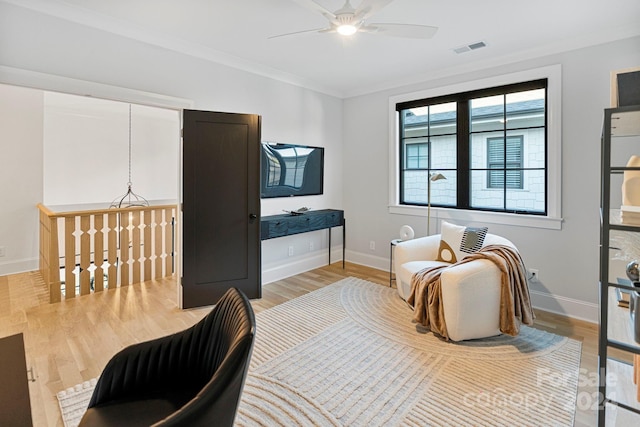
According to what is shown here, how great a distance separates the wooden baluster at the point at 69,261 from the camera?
3.72 m

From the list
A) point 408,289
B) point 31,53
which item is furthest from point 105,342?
point 408,289

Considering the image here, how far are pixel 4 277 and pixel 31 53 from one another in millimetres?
3373

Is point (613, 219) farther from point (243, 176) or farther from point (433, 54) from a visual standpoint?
point (243, 176)

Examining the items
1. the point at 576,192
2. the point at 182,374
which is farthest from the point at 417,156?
the point at 182,374

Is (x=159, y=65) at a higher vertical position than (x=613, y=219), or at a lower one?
higher

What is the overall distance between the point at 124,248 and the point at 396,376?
3625 mm

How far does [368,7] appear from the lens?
7.02 feet

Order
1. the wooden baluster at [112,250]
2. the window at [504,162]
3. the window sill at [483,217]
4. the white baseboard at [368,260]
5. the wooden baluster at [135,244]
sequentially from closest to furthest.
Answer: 1. the window sill at [483,217]
2. the window at [504,162]
3. the wooden baluster at [112,250]
4. the wooden baluster at [135,244]
5. the white baseboard at [368,260]

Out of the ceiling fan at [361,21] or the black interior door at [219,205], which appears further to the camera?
the black interior door at [219,205]

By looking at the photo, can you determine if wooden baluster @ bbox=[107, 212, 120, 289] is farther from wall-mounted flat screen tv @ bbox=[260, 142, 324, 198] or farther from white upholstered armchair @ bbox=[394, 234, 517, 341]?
white upholstered armchair @ bbox=[394, 234, 517, 341]

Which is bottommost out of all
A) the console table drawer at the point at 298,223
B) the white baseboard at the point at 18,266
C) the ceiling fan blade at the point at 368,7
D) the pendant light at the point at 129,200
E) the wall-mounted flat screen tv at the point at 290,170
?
the white baseboard at the point at 18,266

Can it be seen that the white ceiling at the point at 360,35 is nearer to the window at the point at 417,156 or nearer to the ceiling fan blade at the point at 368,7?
the ceiling fan blade at the point at 368,7

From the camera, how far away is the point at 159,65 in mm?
3273

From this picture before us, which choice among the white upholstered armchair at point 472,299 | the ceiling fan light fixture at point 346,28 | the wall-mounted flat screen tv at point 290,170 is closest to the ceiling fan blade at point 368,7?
the ceiling fan light fixture at point 346,28
